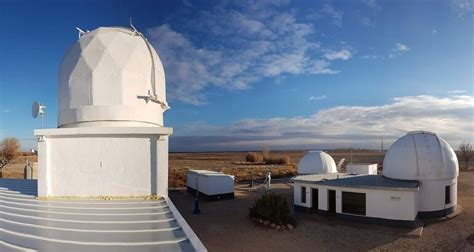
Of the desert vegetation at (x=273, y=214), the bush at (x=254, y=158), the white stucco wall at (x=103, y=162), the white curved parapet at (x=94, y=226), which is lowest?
the bush at (x=254, y=158)

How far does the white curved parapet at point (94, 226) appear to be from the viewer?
503 cm

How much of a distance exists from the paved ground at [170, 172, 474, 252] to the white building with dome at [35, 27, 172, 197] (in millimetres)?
4127

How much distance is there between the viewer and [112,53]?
11.3 meters

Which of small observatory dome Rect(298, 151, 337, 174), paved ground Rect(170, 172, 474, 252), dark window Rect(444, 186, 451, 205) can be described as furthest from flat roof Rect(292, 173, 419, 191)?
small observatory dome Rect(298, 151, 337, 174)

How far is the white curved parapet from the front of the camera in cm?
503

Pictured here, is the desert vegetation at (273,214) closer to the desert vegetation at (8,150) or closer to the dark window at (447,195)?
the dark window at (447,195)

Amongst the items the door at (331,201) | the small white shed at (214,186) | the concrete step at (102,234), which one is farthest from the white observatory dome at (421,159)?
the concrete step at (102,234)

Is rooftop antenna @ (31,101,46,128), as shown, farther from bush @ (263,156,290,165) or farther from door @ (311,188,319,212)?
bush @ (263,156,290,165)

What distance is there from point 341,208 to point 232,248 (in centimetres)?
630

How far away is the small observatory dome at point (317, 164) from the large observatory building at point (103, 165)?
14370mm

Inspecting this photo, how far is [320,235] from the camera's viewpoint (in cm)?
1232

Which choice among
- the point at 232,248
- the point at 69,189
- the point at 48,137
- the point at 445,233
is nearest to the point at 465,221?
the point at 445,233

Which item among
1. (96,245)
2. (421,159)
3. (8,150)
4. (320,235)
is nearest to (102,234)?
(96,245)

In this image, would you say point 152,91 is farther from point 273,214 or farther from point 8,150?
point 8,150
